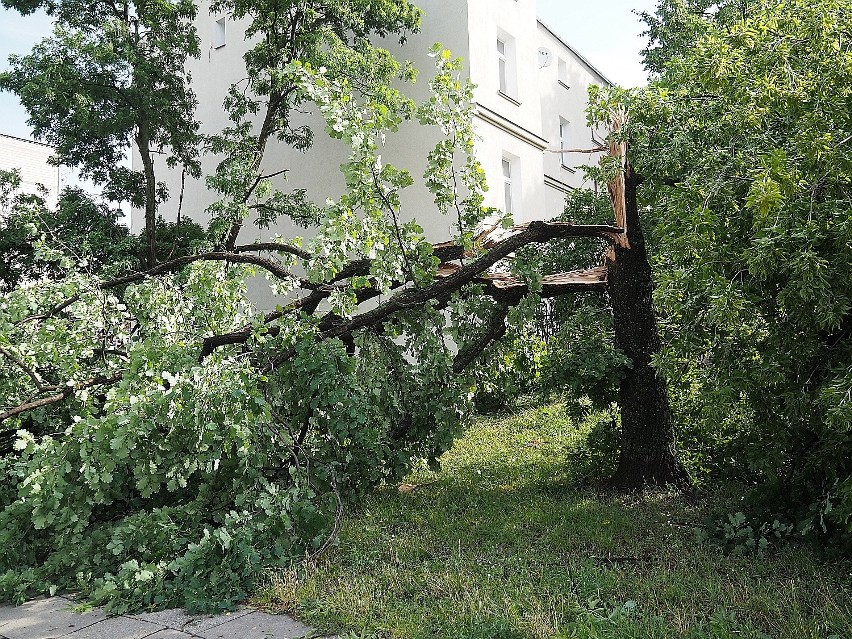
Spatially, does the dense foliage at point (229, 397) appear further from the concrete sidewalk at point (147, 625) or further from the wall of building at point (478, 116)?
the wall of building at point (478, 116)

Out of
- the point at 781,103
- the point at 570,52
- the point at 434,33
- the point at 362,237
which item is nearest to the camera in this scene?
the point at 781,103

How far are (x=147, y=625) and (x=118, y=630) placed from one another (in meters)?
0.16

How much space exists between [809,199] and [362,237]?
2.96 meters

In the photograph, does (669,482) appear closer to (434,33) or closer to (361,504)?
(361,504)

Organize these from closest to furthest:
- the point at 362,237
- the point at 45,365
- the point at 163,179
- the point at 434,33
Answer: the point at 362,237 → the point at 45,365 → the point at 434,33 → the point at 163,179

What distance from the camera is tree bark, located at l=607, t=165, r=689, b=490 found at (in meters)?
6.86

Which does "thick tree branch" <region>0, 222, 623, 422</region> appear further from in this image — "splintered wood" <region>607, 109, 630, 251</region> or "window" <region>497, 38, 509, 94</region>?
"window" <region>497, 38, 509, 94</region>

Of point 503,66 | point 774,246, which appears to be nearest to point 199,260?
point 774,246

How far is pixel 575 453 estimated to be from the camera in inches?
320

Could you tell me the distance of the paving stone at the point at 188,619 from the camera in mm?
4285

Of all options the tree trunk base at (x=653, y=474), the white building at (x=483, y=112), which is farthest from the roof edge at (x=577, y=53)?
the tree trunk base at (x=653, y=474)

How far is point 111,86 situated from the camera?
14.3m

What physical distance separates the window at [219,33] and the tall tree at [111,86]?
13.2 feet

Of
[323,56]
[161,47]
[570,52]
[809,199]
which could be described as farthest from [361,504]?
[570,52]
